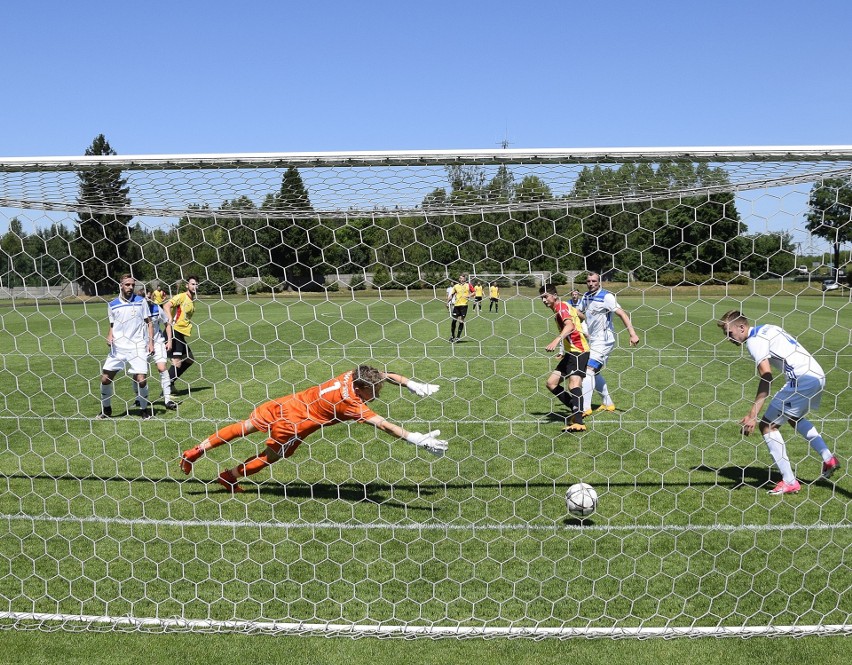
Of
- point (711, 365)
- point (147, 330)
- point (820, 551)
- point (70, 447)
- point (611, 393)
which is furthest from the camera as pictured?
point (711, 365)

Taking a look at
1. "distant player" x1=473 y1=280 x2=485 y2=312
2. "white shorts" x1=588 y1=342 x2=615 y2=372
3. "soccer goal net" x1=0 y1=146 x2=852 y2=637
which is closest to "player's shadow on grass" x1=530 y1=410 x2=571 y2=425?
"white shorts" x1=588 y1=342 x2=615 y2=372

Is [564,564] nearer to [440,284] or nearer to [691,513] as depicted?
[691,513]

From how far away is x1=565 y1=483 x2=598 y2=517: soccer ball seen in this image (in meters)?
5.44

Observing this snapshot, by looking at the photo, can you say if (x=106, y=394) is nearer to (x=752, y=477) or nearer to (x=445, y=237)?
(x=445, y=237)

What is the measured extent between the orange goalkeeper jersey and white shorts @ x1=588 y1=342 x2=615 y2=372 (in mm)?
4116

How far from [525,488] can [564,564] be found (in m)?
1.60

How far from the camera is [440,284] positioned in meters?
5.23

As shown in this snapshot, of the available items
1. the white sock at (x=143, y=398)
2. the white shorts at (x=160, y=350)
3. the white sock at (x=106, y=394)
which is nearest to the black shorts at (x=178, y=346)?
the white shorts at (x=160, y=350)

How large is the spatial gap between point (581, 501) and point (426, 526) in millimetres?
1130

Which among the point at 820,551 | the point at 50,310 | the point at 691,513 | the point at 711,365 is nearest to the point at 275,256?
the point at 50,310

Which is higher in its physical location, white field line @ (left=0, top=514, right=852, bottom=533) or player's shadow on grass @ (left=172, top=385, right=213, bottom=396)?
white field line @ (left=0, top=514, right=852, bottom=533)

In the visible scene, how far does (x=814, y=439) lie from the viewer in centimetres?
639

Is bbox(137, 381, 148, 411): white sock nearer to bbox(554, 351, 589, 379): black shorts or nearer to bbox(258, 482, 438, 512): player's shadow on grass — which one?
bbox(258, 482, 438, 512): player's shadow on grass

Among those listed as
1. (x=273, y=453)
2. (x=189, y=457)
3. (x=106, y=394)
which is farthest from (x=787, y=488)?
(x=106, y=394)
